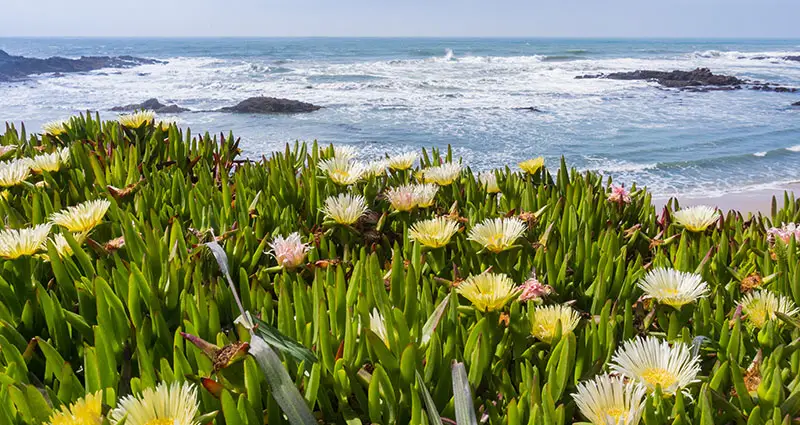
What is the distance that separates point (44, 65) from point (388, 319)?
1106 inches

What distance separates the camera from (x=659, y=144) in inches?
389

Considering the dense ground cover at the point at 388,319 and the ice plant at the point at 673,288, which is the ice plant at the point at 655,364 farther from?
the ice plant at the point at 673,288

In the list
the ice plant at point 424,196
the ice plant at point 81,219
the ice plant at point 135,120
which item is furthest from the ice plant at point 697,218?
the ice plant at point 135,120

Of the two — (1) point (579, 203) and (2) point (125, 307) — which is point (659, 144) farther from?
(2) point (125, 307)

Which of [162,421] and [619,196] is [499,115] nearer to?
[619,196]

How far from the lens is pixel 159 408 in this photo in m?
0.58

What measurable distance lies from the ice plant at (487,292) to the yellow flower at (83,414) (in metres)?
0.43

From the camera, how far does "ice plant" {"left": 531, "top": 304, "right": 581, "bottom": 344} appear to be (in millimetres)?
754

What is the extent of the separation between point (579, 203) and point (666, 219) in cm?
19

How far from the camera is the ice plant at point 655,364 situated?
667 millimetres

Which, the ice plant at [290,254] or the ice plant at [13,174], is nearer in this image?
the ice plant at [290,254]

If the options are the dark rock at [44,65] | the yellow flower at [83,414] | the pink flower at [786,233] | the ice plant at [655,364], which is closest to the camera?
the yellow flower at [83,414]

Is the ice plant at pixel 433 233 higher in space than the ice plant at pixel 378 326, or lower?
higher

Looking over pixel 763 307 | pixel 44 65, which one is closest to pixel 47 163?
pixel 763 307
